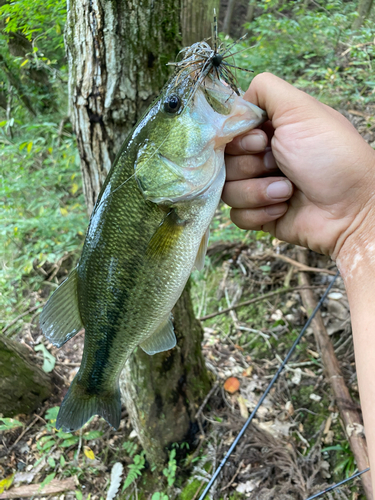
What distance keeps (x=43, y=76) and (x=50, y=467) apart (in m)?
6.14

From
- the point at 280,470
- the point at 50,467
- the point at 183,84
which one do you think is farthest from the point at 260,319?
the point at 183,84

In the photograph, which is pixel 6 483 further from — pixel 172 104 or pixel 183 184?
pixel 172 104

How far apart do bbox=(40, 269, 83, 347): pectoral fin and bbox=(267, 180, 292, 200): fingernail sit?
1079 mm

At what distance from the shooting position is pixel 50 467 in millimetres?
2768

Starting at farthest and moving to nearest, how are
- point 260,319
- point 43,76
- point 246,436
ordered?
point 43,76 → point 260,319 → point 246,436

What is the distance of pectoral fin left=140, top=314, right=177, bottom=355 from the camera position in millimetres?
1691

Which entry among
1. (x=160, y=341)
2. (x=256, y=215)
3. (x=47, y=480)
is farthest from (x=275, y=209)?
(x=47, y=480)

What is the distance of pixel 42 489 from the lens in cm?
261

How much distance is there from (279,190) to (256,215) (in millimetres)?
233

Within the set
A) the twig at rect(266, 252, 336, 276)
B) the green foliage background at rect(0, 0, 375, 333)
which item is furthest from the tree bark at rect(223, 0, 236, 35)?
the twig at rect(266, 252, 336, 276)

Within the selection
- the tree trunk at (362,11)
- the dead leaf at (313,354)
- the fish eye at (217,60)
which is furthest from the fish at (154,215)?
the tree trunk at (362,11)

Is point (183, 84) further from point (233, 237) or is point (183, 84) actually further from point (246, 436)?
point (233, 237)

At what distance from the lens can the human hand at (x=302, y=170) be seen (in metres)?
1.42

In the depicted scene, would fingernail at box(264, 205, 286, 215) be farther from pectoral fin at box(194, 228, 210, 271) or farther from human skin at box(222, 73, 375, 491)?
pectoral fin at box(194, 228, 210, 271)
